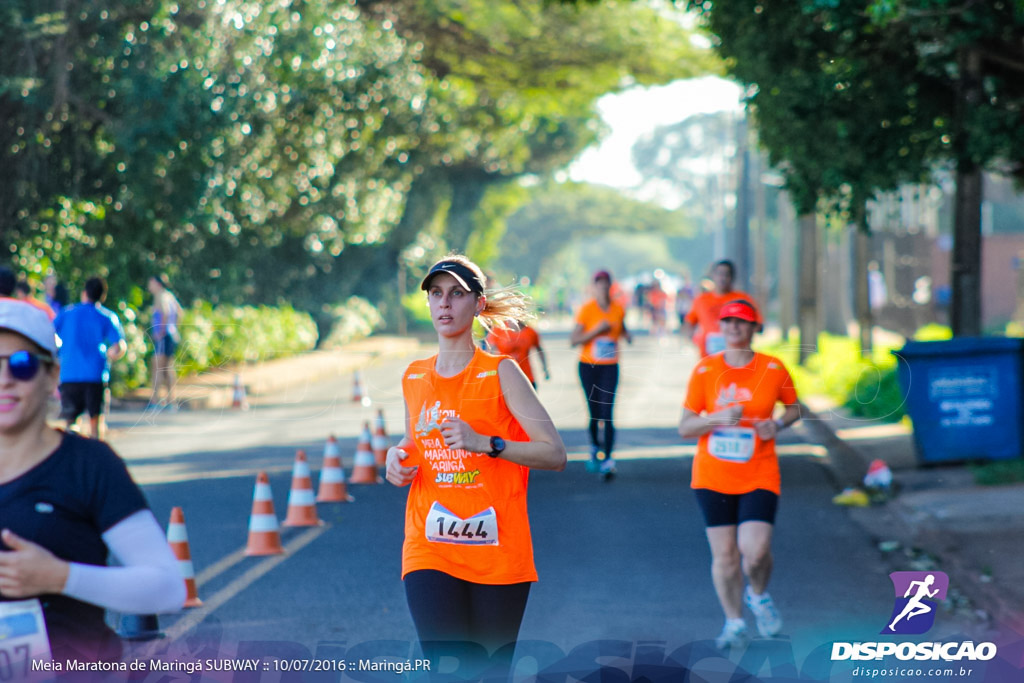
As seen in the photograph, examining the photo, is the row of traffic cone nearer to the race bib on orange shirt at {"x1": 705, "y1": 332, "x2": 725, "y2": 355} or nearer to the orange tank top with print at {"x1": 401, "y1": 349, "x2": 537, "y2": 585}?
the orange tank top with print at {"x1": 401, "y1": 349, "x2": 537, "y2": 585}

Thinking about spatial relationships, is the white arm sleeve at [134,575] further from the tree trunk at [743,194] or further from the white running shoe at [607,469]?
the tree trunk at [743,194]

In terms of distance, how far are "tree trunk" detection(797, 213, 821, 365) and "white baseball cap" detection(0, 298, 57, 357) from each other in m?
22.5

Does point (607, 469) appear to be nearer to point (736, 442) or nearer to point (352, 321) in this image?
point (736, 442)

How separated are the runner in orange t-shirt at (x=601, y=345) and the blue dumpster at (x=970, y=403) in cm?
267

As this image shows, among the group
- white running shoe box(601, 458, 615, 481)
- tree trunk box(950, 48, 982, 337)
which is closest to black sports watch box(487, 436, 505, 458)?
white running shoe box(601, 458, 615, 481)

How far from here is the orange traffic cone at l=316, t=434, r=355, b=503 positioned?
439 inches

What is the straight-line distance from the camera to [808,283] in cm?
2498

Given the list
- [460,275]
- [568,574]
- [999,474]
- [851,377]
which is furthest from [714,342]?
[460,275]

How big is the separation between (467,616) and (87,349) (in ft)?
28.3

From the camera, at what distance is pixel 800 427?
17594mm

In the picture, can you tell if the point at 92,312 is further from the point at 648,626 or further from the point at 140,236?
the point at 140,236

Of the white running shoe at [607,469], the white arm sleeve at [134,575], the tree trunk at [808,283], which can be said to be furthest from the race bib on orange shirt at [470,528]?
the tree trunk at [808,283]

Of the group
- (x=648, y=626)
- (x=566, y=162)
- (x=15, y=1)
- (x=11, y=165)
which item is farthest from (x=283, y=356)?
(x=566, y=162)

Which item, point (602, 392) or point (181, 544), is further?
point (602, 392)
